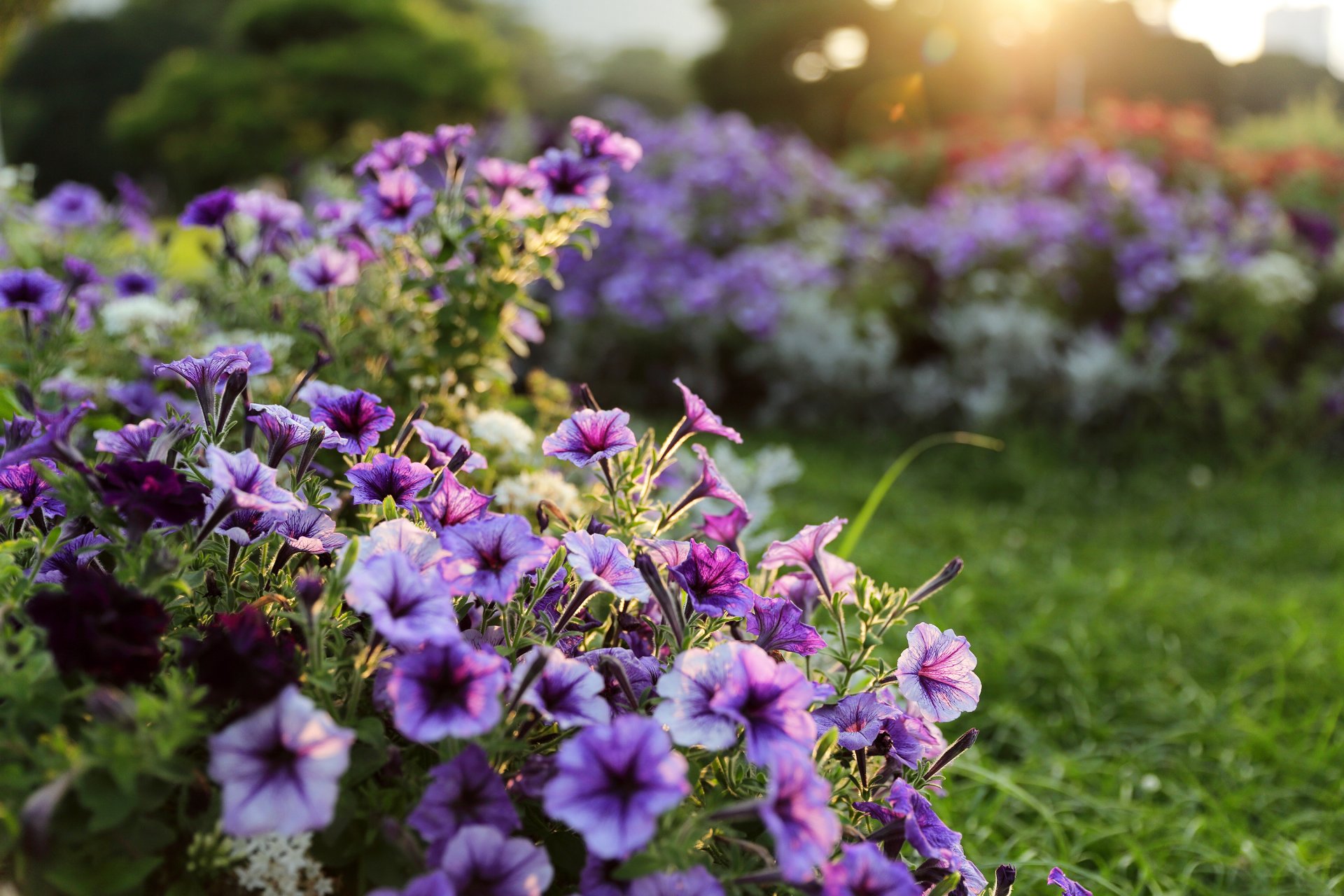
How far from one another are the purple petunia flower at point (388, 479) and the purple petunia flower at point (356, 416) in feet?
0.24

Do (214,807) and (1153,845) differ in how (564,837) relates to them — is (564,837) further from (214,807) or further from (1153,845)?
(1153,845)

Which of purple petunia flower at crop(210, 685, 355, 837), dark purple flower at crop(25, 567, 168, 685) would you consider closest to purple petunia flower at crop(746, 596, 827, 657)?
purple petunia flower at crop(210, 685, 355, 837)

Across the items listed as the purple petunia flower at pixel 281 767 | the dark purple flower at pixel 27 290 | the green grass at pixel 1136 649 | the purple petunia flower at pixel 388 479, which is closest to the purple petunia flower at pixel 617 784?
the purple petunia flower at pixel 281 767

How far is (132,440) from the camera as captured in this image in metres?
1.02

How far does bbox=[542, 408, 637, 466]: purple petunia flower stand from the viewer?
3.59 feet

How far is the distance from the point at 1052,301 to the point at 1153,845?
13.0ft

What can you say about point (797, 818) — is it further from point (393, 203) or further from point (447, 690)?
point (393, 203)

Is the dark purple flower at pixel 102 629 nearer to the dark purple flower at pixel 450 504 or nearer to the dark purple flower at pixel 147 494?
the dark purple flower at pixel 147 494

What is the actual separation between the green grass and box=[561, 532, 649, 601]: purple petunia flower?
1.14 metres

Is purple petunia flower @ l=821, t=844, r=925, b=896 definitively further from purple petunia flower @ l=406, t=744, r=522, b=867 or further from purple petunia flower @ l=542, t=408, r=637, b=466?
purple petunia flower @ l=542, t=408, r=637, b=466

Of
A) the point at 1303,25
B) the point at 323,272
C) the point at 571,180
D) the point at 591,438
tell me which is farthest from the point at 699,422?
Answer: the point at 1303,25

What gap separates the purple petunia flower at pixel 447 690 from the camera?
0.78 m

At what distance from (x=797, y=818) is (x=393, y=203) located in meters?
1.33

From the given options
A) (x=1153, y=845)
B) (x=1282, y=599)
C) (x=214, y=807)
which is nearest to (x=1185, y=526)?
(x=1282, y=599)
